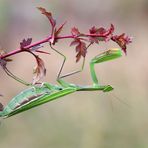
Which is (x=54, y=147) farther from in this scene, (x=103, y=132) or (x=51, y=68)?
(x=51, y=68)

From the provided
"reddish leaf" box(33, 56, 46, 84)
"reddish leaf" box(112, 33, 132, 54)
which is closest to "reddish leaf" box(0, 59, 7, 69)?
"reddish leaf" box(33, 56, 46, 84)


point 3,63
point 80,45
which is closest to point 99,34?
point 80,45

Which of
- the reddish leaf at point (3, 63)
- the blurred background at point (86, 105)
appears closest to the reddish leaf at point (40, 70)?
the reddish leaf at point (3, 63)

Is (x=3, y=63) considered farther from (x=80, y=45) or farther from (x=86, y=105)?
(x=86, y=105)

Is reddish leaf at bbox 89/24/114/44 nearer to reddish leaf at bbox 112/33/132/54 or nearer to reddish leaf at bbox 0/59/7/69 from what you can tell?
reddish leaf at bbox 112/33/132/54

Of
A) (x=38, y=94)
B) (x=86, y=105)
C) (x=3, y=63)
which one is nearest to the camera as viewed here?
(x=3, y=63)

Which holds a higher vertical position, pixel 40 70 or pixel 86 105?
pixel 86 105

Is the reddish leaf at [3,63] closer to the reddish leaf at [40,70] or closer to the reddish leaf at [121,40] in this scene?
the reddish leaf at [40,70]

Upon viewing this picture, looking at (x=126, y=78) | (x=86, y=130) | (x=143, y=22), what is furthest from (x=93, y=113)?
(x=143, y=22)
